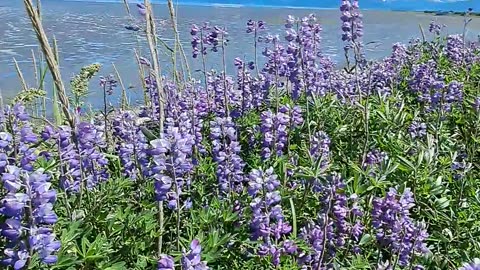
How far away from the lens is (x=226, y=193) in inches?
96.3

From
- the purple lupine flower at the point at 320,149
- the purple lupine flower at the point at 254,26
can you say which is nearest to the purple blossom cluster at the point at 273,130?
the purple lupine flower at the point at 320,149

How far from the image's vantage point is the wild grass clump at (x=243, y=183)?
172 cm

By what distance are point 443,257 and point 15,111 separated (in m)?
1.52

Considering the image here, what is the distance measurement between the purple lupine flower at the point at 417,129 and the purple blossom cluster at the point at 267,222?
1.35 meters

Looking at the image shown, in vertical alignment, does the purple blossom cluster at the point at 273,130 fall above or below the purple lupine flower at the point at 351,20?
below

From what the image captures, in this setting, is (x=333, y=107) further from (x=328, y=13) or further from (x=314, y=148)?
(x=328, y=13)

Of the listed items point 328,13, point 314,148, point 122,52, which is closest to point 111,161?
point 314,148

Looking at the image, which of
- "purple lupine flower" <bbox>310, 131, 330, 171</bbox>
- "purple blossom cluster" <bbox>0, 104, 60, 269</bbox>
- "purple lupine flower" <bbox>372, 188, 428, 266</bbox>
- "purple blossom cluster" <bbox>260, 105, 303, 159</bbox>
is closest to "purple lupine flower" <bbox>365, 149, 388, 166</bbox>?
"purple lupine flower" <bbox>310, 131, 330, 171</bbox>

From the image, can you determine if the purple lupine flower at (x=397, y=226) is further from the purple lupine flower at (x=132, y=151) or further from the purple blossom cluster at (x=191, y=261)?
the purple lupine flower at (x=132, y=151)

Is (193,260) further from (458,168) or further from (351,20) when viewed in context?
(351,20)

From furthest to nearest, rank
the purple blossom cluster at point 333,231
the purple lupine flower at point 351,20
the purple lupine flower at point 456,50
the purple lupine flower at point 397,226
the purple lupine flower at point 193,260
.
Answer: the purple lupine flower at point 456,50, the purple lupine flower at point 351,20, the purple blossom cluster at point 333,231, the purple lupine flower at point 397,226, the purple lupine flower at point 193,260

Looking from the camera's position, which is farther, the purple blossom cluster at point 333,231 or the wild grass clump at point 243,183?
the purple blossom cluster at point 333,231

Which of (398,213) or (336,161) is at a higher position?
(398,213)

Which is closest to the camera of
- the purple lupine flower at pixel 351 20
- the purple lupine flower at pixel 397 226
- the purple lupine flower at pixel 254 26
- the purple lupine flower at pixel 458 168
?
the purple lupine flower at pixel 397 226
